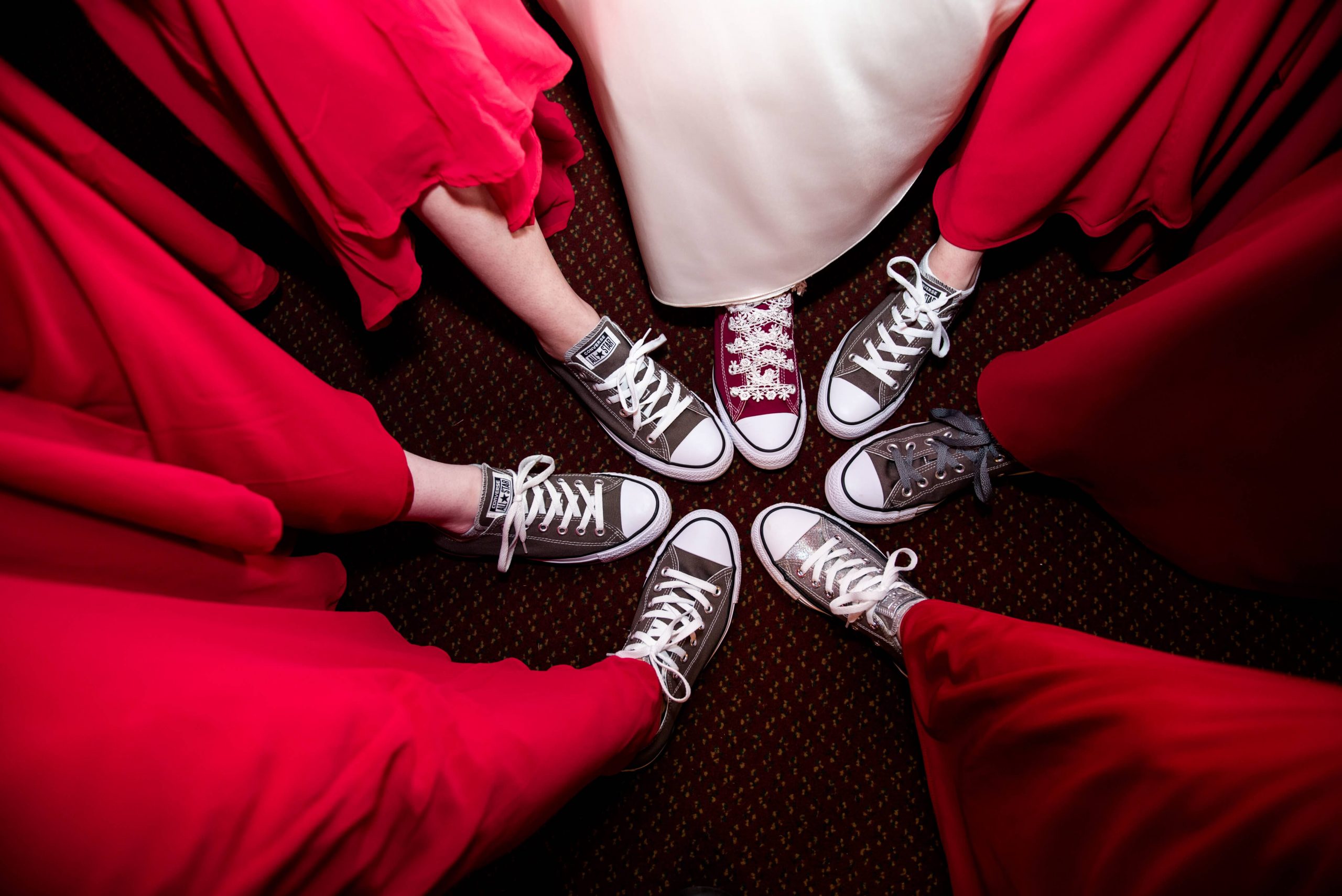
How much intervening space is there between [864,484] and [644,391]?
394mm

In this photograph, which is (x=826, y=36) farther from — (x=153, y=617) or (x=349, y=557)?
(x=349, y=557)

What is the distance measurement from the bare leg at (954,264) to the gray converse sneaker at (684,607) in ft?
1.73

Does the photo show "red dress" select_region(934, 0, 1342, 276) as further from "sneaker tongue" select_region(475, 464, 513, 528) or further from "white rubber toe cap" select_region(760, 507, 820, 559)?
"sneaker tongue" select_region(475, 464, 513, 528)

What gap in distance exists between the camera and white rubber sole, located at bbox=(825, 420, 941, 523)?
1.11m

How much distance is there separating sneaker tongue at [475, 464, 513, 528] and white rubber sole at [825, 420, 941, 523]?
530 mm

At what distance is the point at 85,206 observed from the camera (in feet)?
1.67

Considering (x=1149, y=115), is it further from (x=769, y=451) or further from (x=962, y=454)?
(x=769, y=451)

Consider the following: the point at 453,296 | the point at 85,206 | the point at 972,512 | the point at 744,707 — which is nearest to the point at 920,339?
the point at 972,512

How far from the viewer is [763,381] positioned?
1099 millimetres

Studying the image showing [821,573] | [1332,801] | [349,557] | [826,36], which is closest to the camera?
[1332,801]

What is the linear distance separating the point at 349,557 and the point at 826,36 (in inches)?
42.8

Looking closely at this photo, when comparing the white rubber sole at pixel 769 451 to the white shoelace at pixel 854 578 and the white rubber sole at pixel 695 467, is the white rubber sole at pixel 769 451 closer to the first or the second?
the white rubber sole at pixel 695 467

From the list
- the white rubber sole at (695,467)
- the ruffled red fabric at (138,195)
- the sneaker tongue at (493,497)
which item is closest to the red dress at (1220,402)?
the white rubber sole at (695,467)

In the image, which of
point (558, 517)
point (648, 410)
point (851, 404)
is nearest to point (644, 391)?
point (648, 410)
